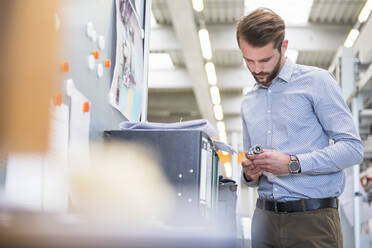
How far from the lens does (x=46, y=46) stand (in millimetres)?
637

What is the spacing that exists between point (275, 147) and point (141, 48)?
69 cm

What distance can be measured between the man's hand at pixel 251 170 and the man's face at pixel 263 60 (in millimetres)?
302

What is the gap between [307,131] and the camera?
1513mm

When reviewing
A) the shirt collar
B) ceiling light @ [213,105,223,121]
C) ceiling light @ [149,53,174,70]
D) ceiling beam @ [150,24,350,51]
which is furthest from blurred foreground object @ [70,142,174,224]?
ceiling light @ [213,105,223,121]

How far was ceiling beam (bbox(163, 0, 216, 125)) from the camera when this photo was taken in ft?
18.6

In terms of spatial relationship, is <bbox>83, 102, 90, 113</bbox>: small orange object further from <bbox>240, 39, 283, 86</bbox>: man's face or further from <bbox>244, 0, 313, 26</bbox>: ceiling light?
<bbox>244, 0, 313, 26</bbox>: ceiling light

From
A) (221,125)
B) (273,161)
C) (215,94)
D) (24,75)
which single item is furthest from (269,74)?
(221,125)

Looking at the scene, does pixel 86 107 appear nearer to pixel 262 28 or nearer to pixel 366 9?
pixel 262 28

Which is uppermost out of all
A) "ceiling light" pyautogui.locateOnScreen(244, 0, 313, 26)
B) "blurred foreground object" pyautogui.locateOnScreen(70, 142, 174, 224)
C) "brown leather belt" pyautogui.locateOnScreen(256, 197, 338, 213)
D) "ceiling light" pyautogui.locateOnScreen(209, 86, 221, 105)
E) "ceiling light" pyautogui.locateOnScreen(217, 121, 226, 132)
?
"ceiling light" pyautogui.locateOnScreen(244, 0, 313, 26)

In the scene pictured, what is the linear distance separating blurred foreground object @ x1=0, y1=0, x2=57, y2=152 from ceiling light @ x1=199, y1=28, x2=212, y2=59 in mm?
5663

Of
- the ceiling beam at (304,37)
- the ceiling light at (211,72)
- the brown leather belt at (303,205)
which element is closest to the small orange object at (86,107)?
the brown leather belt at (303,205)

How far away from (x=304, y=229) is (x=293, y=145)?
0.94 feet

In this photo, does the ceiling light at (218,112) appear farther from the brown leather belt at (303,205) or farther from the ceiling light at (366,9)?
the brown leather belt at (303,205)

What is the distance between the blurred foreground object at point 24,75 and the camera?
542mm
